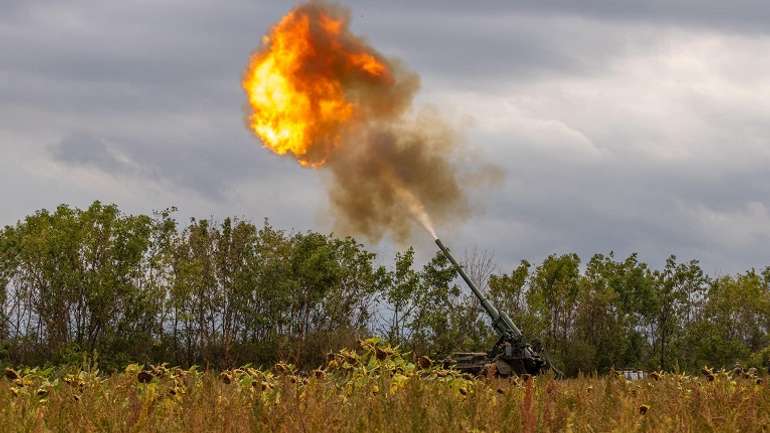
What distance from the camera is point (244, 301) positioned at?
1455 inches

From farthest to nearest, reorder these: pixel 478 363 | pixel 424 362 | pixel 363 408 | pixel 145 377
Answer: pixel 478 363, pixel 424 362, pixel 145 377, pixel 363 408

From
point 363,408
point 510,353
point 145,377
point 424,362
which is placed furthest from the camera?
point 510,353

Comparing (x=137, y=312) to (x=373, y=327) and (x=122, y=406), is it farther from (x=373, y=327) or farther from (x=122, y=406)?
(x=122, y=406)

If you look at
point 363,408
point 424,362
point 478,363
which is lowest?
point 363,408

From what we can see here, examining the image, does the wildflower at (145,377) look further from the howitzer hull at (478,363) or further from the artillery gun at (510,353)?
the artillery gun at (510,353)

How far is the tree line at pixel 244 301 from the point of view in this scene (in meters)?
34.8

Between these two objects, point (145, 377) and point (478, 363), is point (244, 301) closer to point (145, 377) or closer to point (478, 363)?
point (478, 363)

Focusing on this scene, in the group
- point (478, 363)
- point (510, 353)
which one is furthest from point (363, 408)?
point (510, 353)

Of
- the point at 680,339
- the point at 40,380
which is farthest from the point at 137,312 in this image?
the point at 40,380

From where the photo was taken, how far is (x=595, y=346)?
133ft

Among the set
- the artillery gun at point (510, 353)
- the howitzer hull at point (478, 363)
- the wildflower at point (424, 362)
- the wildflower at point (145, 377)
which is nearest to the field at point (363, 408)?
the wildflower at point (145, 377)

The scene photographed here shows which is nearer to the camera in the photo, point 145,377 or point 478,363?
point 145,377

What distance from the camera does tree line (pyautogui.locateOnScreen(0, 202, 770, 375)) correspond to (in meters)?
34.8

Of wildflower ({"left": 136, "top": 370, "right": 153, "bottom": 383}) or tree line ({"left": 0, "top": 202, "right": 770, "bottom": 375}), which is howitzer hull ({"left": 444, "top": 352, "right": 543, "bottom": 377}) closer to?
tree line ({"left": 0, "top": 202, "right": 770, "bottom": 375})
